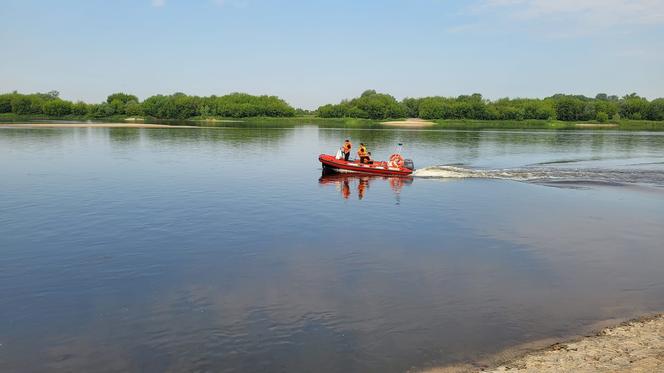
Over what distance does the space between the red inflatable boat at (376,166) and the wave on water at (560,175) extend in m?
1.41

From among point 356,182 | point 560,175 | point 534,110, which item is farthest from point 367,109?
point 356,182

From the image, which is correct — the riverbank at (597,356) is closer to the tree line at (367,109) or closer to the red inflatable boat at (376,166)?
A: the red inflatable boat at (376,166)

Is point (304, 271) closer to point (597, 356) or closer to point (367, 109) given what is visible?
point (597, 356)

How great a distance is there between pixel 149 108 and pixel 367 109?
78.2 m

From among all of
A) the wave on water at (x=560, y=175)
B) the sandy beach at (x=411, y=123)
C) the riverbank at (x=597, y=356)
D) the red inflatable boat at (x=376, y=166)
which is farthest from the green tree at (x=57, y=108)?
the riverbank at (x=597, y=356)

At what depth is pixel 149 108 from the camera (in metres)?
184

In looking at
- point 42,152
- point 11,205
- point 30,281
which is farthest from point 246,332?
point 42,152

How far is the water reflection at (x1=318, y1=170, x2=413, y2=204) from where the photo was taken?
1187 inches

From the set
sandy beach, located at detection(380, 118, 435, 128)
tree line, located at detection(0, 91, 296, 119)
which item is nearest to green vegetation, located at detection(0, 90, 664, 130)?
tree line, located at detection(0, 91, 296, 119)

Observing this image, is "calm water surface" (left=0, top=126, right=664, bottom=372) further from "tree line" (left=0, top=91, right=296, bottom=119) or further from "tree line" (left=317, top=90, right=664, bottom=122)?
"tree line" (left=0, top=91, right=296, bottom=119)

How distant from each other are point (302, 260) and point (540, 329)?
7.48m

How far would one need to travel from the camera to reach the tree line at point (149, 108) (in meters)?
178

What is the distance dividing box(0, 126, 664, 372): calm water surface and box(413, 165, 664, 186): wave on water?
3797 millimetres

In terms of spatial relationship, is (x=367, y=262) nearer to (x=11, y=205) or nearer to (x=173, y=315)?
(x=173, y=315)
